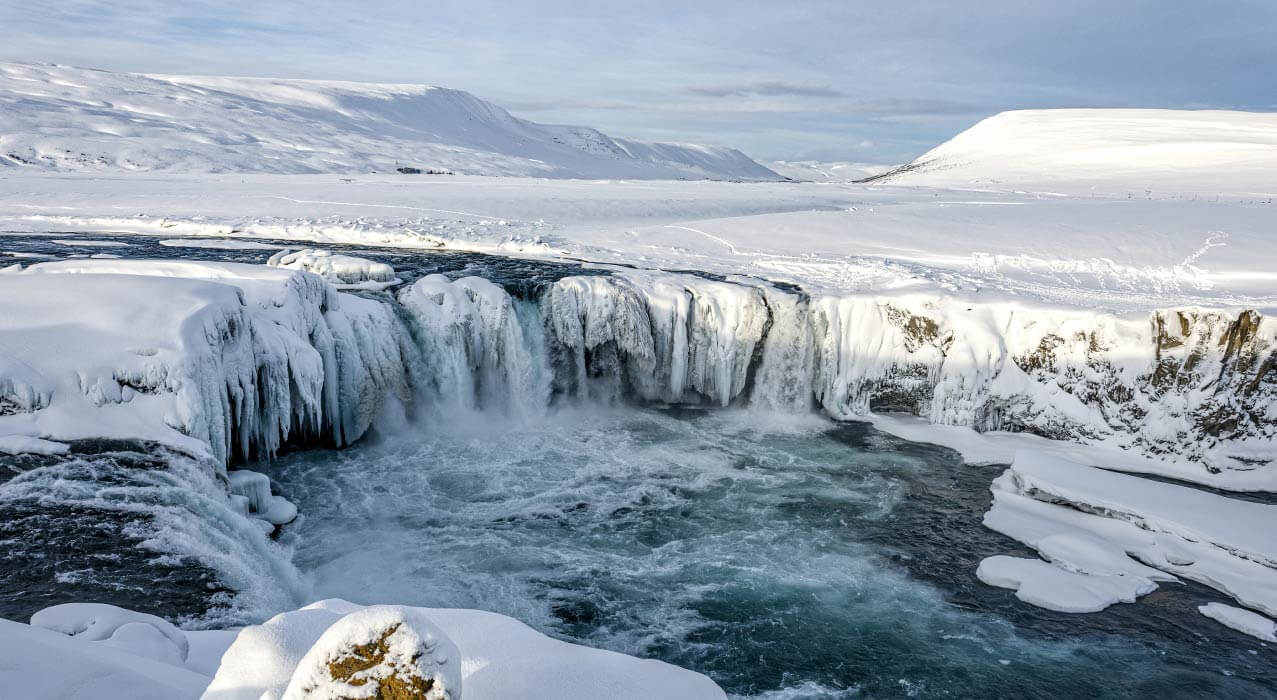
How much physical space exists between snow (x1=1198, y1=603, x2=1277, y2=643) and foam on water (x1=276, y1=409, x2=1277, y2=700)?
14.7 inches

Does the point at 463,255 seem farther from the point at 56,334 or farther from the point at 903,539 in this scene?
the point at 903,539

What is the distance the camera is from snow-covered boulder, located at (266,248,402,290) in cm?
1852

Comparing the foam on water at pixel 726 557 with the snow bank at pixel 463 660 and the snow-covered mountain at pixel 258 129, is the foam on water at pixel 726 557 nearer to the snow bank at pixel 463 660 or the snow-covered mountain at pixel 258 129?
the snow bank at pixel 463 660

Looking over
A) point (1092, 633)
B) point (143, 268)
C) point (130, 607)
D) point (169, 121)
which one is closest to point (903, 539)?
point (1092, 633)

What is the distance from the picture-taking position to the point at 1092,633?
10.1m

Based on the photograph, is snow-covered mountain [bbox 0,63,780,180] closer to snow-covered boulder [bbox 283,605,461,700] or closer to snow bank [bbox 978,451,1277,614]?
snow bank [bbox 978,451,1277,614]

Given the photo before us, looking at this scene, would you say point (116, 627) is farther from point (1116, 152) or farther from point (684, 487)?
point (1116, 152)

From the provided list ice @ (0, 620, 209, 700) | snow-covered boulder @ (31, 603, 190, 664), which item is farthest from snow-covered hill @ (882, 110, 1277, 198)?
ice @ (0, 620, 209, 700)

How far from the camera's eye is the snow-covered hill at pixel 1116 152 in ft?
146

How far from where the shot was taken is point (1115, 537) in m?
12.3

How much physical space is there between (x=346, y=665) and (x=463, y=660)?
1130 mm

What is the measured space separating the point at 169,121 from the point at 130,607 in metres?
92.2

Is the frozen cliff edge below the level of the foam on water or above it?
above

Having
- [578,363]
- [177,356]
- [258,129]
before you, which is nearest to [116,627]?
[177,356]
